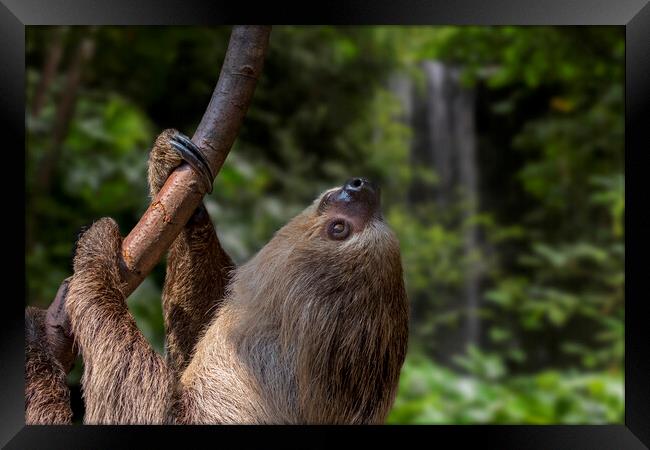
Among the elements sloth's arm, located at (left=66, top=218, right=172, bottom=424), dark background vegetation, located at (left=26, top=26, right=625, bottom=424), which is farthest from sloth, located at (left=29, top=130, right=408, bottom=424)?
dark background vegetation, located at (left=26, top=26, right=625, bottom=424)

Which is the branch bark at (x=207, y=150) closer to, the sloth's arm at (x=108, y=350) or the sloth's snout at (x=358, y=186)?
the sloth's arm at (x=108, y=350)

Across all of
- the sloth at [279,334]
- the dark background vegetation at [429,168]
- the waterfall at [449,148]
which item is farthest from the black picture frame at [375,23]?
the waterfall at [449,148]

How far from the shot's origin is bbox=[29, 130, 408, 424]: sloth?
2949 millimetres

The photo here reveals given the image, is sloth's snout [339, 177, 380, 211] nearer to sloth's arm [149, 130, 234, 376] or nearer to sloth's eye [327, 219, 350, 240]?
sloth's eye [327, 219, 350, 240]

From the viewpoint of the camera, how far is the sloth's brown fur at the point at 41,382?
2932 mm

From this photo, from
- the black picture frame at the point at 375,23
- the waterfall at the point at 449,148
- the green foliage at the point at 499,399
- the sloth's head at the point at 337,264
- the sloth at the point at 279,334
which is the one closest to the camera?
the black picture frame at the point at 375,23

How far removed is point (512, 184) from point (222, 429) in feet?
39.1

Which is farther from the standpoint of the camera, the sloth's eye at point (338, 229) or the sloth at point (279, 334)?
the sloth's eye at point (338, 229)

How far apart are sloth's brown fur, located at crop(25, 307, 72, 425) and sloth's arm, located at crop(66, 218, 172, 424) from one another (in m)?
0.10

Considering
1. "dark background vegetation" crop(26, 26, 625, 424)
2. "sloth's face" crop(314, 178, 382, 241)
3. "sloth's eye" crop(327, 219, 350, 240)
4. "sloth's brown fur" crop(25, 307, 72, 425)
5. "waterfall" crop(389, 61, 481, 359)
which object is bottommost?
"sloth's brown fur" crop(25, 307, 72, 425)

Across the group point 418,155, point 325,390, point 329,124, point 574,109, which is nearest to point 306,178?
point 329,124

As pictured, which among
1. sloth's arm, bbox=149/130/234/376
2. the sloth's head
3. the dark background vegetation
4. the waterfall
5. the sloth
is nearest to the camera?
the sloth

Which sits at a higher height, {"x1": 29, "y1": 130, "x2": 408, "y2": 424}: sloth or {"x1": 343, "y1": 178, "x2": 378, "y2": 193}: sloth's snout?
{"x1": 343, "y1": 178, "x2": 378, "y2": 193}: sloth's snout

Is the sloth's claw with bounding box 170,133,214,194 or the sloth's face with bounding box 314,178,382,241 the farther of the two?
the sloth's face with bounding box 314,178,382,241
